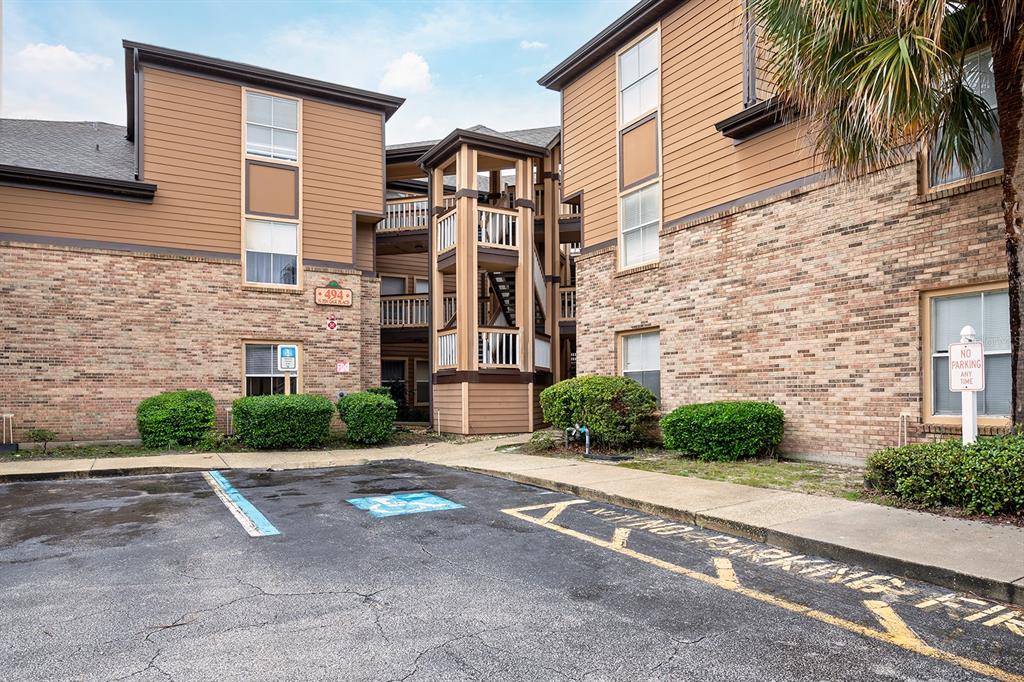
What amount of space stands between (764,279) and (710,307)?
1.32 m

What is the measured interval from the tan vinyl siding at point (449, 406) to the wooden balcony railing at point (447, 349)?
644 millimetres

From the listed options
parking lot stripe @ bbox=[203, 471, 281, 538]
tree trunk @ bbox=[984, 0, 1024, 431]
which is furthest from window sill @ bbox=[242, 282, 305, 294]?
tree trunk @ bbox=[984, 0, 1024, 431]

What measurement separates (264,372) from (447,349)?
4.89 metres

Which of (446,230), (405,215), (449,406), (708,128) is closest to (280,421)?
(449,406)

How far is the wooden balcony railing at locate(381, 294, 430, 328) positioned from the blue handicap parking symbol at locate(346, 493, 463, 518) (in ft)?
45.7

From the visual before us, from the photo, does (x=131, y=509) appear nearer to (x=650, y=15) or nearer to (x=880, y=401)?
(x=880, y=401)

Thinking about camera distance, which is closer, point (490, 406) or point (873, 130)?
point (873, 130)

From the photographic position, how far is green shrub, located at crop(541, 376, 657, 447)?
43.3ft

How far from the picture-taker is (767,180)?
12.3 m

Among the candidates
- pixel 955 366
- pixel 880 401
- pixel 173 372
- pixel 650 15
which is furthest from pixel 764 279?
pixel 173 372

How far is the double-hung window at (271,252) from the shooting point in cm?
1783

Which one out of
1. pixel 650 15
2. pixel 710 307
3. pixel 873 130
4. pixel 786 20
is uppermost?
pixel 650 15

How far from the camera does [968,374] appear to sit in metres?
7.48

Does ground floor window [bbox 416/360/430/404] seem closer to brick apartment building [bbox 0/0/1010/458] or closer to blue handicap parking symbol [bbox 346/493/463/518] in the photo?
brick apartment building [bbox 0/0/1010/458]
